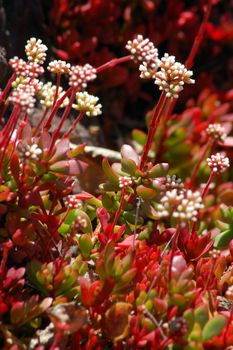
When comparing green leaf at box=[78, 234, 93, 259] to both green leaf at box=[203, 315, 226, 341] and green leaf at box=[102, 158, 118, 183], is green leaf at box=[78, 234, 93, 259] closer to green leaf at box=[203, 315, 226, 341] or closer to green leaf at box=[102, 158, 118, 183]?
green leaf at box=[102, 158, 118, 183]

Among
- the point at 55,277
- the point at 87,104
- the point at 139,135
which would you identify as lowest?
the point at 55,277

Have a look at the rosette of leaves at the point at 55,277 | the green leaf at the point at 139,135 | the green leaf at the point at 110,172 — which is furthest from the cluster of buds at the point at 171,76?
the green leaf at the point at 139,135

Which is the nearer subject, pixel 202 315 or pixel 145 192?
pixel 202 315

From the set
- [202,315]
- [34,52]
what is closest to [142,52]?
[34,52]

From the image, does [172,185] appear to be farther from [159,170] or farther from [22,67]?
A: [22,67]

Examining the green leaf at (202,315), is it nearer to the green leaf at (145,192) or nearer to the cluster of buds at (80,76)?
the green leaf at (145,192)

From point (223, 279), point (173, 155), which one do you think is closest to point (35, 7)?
point (173, 155)

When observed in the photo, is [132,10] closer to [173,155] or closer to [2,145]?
[173,155]
